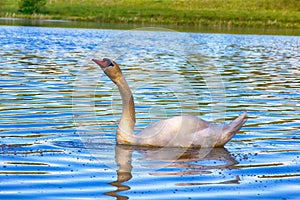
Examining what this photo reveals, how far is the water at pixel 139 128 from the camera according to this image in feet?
33.4

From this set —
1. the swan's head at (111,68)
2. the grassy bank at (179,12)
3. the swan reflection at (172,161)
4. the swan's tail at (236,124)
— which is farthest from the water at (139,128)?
the grassy bank at (179,12)

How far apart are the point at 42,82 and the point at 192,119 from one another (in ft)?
40.8

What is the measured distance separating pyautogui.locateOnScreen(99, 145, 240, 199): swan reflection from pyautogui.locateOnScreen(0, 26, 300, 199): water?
2 centimetres

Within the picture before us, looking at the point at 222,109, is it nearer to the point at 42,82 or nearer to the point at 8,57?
the point at 42,82

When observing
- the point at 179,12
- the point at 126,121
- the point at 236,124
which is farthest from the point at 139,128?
the point at 179,12

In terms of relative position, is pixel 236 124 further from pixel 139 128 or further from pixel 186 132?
pixel 139 128

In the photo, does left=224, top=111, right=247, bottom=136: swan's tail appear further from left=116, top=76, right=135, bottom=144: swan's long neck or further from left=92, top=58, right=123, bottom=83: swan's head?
left=92, top=58, right=123, bottom=83: swan's head

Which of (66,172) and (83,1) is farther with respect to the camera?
(83,1)

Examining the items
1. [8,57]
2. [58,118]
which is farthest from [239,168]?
[8,57]

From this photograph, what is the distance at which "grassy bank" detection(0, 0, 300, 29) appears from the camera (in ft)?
325

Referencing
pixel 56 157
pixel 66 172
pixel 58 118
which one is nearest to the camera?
pixel 66 172

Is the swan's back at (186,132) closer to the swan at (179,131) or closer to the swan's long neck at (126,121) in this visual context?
the swan at (179,131)

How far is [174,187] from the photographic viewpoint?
10188 millimetres

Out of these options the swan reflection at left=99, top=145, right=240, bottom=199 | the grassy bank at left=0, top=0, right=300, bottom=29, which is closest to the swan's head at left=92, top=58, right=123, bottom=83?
the swan reflection at left=99, top=145, right=240, bottom=199
